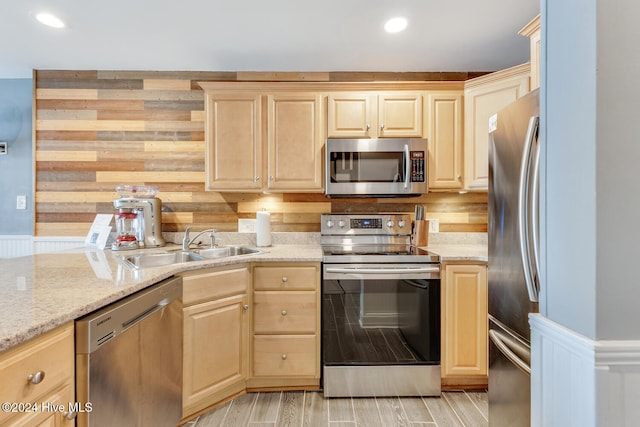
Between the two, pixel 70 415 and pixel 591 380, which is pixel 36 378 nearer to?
pixel 70 415

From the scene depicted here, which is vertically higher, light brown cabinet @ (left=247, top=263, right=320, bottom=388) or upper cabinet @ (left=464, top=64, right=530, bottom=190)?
upper cabinet @ (left=464, top=64, right=530, bottom=190)

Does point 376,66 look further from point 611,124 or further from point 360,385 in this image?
point 360,385

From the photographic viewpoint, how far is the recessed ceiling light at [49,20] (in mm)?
1886

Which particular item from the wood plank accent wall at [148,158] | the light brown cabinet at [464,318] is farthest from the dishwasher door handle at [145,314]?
the light brown cabinet at [464,318]

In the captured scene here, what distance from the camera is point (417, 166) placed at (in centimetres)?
224

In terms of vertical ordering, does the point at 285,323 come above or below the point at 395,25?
below

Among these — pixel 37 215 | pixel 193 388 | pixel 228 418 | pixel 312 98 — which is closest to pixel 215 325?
pixel 193 388

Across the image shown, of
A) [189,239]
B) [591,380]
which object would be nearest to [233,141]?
[189,239]

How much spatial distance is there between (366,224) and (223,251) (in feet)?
3.73

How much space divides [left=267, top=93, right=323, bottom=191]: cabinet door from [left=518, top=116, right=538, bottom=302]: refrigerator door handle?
1.39m

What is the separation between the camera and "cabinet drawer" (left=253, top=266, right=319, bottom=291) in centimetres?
201

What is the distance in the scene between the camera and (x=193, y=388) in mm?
1736

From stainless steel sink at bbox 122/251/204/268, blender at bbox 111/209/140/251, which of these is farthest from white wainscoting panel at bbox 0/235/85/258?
stainless steel sink at bbox 122/251/204/268

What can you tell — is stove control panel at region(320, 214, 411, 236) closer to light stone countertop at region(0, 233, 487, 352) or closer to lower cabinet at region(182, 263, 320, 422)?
light stone countertop at region(0, 233, 487, 352)
